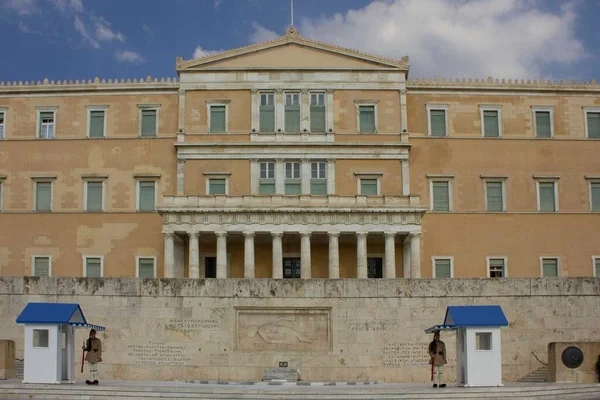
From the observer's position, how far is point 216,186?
162 feet

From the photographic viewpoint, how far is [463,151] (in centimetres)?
5072

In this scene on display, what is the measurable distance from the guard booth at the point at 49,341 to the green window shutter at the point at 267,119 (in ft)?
89.8

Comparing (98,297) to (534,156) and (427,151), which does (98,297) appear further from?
(534,156)

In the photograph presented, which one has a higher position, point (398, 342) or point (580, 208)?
point (580, 208)

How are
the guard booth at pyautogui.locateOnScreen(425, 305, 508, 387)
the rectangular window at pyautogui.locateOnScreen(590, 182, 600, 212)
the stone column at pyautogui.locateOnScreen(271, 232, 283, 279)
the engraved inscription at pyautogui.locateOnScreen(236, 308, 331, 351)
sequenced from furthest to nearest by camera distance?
1. the rectangular window at pyautogui.locateOnScreen(590, 182, 600, 212)
2. the stone column at pyautogui.locateOnScreen(271, 232, 283, 279)
3. the engraved inscription at pyautogui.locateOnScreen(236, 308, 331, 351)
4. the guard booth at pyautogui.locateOnScreen(425, 305, 508, 387)

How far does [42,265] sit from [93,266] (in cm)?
285

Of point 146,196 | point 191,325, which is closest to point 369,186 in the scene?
point 146,196

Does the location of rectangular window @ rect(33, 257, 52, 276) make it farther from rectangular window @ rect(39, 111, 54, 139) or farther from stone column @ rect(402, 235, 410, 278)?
stone column @ rect(402, 235, 410, 278)

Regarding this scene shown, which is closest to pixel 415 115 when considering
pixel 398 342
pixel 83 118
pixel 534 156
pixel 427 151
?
pixel 427 151

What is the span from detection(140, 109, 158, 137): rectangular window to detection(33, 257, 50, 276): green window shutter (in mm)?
8792

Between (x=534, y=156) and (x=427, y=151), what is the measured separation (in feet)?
20.4

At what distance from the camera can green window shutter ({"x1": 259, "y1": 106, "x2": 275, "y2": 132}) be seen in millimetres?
50031

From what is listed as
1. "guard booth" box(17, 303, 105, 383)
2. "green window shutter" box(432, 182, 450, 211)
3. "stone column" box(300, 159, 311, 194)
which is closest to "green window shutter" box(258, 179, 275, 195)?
"stone column" box(300, 159, 311, 194)

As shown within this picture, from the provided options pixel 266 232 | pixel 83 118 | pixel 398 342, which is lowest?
pixel 398 342
